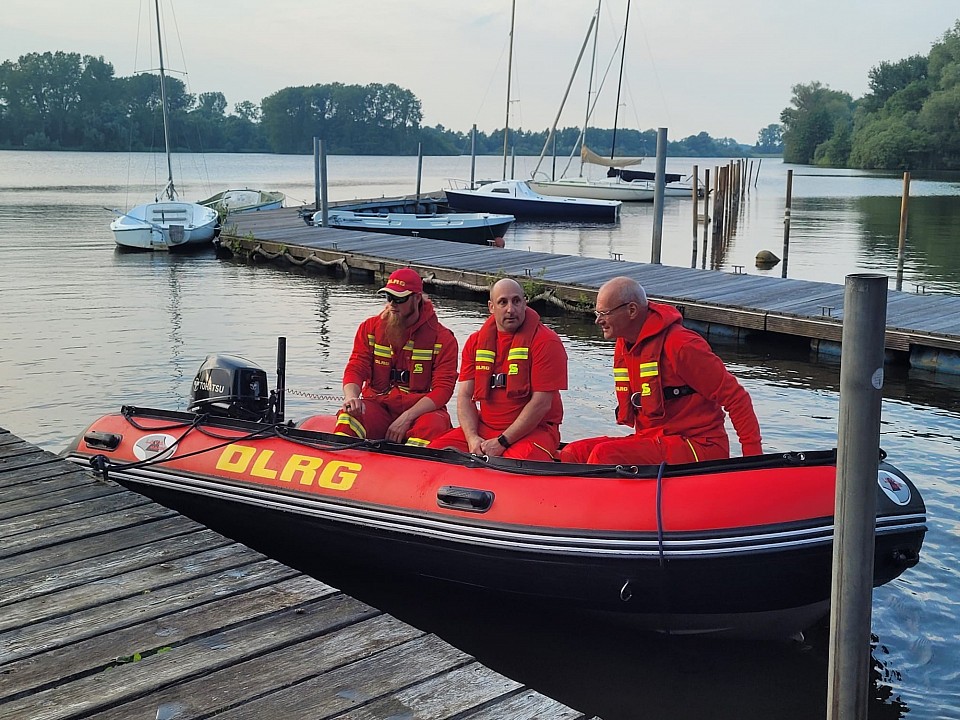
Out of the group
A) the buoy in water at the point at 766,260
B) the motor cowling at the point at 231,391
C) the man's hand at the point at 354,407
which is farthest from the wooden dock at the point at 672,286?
the motor cowling at the point at 231,391

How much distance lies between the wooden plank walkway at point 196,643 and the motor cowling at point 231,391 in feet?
4.26

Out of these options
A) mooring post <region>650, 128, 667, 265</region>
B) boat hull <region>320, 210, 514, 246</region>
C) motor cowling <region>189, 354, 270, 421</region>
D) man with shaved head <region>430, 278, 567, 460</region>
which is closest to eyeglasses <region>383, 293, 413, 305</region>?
man with shaved head <region>430, 278, 567, 460</region>

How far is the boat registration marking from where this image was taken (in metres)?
5.17

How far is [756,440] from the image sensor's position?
15.3 feet

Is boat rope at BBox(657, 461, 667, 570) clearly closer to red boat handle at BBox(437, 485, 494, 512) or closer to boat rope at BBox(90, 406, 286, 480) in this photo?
red boat handle at BBox(437, 485, 494, 512)

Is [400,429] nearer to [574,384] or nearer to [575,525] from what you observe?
[575,525]

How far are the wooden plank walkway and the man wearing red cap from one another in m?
1.34

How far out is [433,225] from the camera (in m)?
22.6

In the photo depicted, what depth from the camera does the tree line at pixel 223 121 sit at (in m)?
82.8

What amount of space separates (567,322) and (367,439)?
8.26 metres

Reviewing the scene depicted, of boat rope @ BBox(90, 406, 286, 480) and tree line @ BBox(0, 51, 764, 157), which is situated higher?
tree line @ BBox(0, 51, 764, 157)

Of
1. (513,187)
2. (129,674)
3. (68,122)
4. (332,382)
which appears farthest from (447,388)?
(68,122)

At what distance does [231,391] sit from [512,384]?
6.11ft

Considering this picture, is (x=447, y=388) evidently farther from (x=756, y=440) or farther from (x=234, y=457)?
(x=756, y=440)
